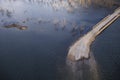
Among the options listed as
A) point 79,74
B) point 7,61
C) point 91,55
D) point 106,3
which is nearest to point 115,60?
point 91,55

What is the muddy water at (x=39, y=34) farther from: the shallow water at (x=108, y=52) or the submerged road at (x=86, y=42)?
the shallow water at (x=108, y=52)

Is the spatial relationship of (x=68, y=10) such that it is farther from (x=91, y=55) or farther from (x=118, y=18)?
(x=91, y=55)

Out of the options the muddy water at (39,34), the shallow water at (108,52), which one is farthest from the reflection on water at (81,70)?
the shallow water at (108,52)

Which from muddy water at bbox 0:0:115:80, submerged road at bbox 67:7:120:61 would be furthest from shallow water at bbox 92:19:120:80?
muddy water at bbox 0:0:115:80

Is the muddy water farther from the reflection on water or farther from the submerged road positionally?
the submerged road

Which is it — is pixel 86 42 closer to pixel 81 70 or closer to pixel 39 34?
pixel 81 70
